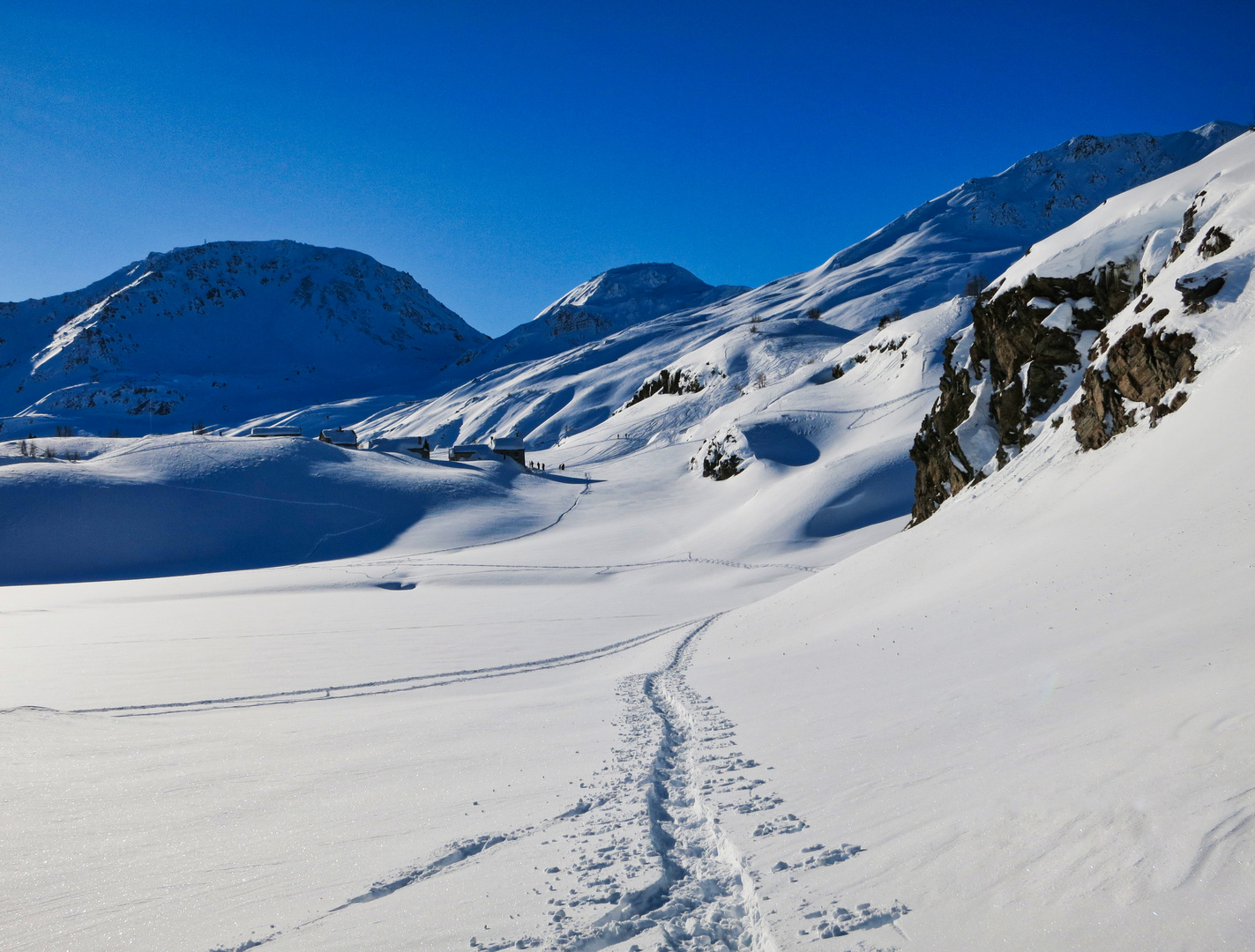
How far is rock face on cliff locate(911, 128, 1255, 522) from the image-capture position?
14.3 meters

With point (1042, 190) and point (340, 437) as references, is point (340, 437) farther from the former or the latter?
point (1042, 190)

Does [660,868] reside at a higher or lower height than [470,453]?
lower

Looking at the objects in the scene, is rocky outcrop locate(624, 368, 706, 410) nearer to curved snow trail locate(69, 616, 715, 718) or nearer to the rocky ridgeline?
the rocky ridgeline

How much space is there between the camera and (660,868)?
4680 millimetres

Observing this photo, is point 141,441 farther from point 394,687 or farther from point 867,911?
point 867,911

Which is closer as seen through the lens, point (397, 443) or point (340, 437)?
point (397, 443)

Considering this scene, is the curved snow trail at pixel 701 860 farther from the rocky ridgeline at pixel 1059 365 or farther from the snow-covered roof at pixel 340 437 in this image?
the snow-covered roof at pixel 340 437

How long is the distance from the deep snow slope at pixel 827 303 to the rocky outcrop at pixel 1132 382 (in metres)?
56.1

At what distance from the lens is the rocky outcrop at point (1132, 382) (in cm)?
1396

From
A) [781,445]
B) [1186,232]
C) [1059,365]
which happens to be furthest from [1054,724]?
[781,445]

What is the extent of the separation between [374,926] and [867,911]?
2.91 metres

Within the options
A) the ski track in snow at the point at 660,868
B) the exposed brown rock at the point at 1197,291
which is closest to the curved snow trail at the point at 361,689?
the ski track in snow at the point at 660,868

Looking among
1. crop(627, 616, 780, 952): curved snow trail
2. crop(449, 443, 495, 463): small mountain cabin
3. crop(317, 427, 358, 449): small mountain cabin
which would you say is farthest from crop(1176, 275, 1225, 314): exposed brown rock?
crop(317, 427, 358, 449): small mountain cabin

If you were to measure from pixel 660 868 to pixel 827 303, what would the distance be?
126531 millimetres
